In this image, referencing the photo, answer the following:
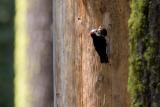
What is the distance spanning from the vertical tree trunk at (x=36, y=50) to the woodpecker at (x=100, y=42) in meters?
0.52

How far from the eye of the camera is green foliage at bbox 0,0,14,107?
10.4 ft

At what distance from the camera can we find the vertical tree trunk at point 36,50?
199 centimetres

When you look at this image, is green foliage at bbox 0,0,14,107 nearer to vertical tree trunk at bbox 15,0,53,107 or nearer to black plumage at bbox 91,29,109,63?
vertical tree trunk at bbox 15,0,53,107

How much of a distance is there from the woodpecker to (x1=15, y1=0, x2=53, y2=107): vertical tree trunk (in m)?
0.52

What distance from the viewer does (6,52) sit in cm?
323

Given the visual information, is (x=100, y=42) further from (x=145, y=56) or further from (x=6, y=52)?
(x=6, y=52)

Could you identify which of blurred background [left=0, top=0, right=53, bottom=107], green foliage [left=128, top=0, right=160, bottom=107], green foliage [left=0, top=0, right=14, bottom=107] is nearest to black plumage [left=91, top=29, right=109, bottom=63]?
green foliage [left=128, top=0, right=160, bottom=107]

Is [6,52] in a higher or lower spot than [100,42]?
Result: lower

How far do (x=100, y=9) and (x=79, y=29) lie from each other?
0.08 meters

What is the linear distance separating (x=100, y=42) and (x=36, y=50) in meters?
0.65

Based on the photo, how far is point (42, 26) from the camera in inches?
76.5

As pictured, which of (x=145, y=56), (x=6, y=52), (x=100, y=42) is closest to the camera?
(x=145, y=56)

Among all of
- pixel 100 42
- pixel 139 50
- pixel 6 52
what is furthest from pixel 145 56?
pixel 6 52

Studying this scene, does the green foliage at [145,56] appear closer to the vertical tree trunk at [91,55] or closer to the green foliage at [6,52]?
the vertical tree trunk at [91,55]
